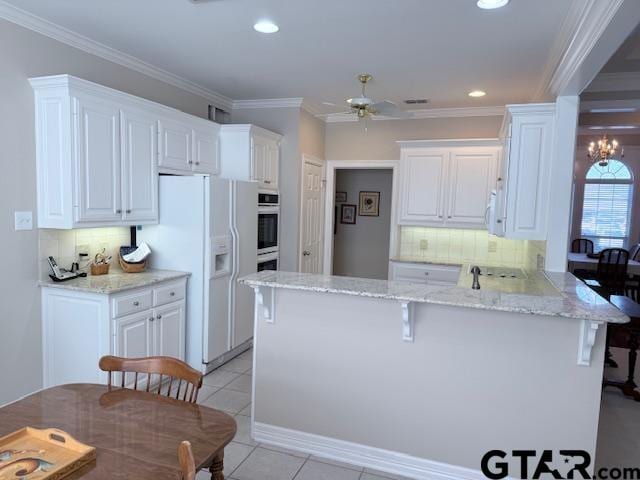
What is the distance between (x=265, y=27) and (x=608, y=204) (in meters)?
7.89

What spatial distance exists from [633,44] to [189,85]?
3.83 meters

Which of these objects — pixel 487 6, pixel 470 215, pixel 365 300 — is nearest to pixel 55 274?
pixel 365 300

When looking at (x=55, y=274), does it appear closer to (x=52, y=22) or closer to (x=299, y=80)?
(x=52, y=22)

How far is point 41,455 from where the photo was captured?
4.17ft

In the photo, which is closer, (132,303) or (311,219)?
(132,303)

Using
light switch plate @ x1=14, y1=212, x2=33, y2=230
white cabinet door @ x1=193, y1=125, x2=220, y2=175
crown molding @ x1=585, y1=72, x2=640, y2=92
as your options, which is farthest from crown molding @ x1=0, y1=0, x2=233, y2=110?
crown molding @ x1=585, y1=72, x2=640, y2=92

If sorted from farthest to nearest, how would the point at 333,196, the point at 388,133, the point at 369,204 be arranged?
1. the point at 369,204
2. the point at 333,196
3. the point at 388,133

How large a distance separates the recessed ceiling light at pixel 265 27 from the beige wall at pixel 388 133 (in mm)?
2420

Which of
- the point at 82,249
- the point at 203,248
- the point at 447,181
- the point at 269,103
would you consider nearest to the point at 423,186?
the point at 447,181

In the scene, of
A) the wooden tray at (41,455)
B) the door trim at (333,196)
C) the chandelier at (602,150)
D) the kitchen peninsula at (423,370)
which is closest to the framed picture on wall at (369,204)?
the door trim at (333,196)

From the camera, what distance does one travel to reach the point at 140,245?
3.85 meters

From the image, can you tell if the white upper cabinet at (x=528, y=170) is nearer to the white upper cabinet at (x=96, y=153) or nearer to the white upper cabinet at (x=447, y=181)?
the white upper cabinet at (x=447, y=181)

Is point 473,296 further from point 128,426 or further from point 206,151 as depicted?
point 206,151

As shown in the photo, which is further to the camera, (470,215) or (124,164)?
(470,215)
